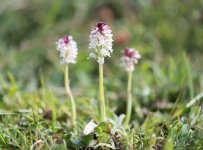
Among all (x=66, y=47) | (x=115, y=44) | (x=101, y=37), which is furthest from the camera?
(x=115, y=44)

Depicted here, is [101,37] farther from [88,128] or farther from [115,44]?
[115,44]

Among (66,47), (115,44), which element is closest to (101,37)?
(66,47)

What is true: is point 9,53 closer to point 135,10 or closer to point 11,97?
point 11,97

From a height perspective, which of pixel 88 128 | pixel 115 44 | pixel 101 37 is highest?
pixel 115 44

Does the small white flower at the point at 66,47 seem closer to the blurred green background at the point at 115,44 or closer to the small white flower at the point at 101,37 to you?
the small white flower at the point at 101,37

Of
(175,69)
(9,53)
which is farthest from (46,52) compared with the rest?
(175,69)

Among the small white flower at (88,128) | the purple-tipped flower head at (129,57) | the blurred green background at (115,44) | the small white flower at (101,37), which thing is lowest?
the small white flower at (88,128)

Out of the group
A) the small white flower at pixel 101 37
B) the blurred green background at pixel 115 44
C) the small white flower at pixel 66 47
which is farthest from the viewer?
the blurred green background at pixel 115 44

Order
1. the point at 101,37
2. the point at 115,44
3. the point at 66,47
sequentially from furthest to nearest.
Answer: the point at 115,44 → the point at 66,47 → the point at 101,37

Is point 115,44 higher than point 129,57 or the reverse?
higher

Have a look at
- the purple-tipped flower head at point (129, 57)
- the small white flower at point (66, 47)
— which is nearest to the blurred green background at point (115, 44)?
the purple-tipped flower head at point (129, 57)
